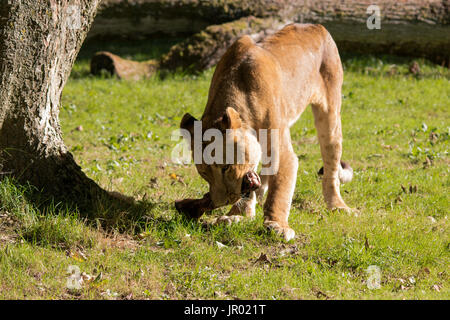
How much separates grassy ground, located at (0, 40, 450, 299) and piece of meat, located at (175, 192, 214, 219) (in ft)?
0.35

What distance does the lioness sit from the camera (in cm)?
575

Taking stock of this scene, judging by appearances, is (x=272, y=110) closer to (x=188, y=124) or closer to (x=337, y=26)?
(x=188, y=124)

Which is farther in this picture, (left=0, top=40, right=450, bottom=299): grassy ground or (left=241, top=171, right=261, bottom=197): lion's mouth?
(left=241, top=171, right=261, bottom=197): lion's mouth

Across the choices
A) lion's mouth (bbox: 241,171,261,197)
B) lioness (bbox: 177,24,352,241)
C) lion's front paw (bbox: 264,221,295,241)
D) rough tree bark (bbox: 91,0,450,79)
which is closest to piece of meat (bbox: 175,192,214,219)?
lioness (bbox: 177,24,352,241)

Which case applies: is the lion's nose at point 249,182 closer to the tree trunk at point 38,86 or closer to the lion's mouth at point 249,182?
the lion's mouth at point 249,182

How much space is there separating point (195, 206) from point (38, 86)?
1.85 m

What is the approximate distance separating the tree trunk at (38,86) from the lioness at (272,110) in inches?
50.4

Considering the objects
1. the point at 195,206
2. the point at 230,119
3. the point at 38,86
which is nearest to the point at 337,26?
the point at 195,206

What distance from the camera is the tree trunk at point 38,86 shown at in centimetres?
567

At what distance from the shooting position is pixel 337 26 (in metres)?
13.7

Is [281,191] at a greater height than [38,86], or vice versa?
[38,86]

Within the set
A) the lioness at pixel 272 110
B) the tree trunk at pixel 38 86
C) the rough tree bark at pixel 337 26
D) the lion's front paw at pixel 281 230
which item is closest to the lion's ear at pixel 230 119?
the lioness at pixel 272 110

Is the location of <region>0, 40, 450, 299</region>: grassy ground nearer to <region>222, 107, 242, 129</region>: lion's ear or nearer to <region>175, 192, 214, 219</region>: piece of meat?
<region>175, 192, 214, 219</region>: piece of meat

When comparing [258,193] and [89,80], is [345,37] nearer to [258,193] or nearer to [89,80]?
[89,80]
